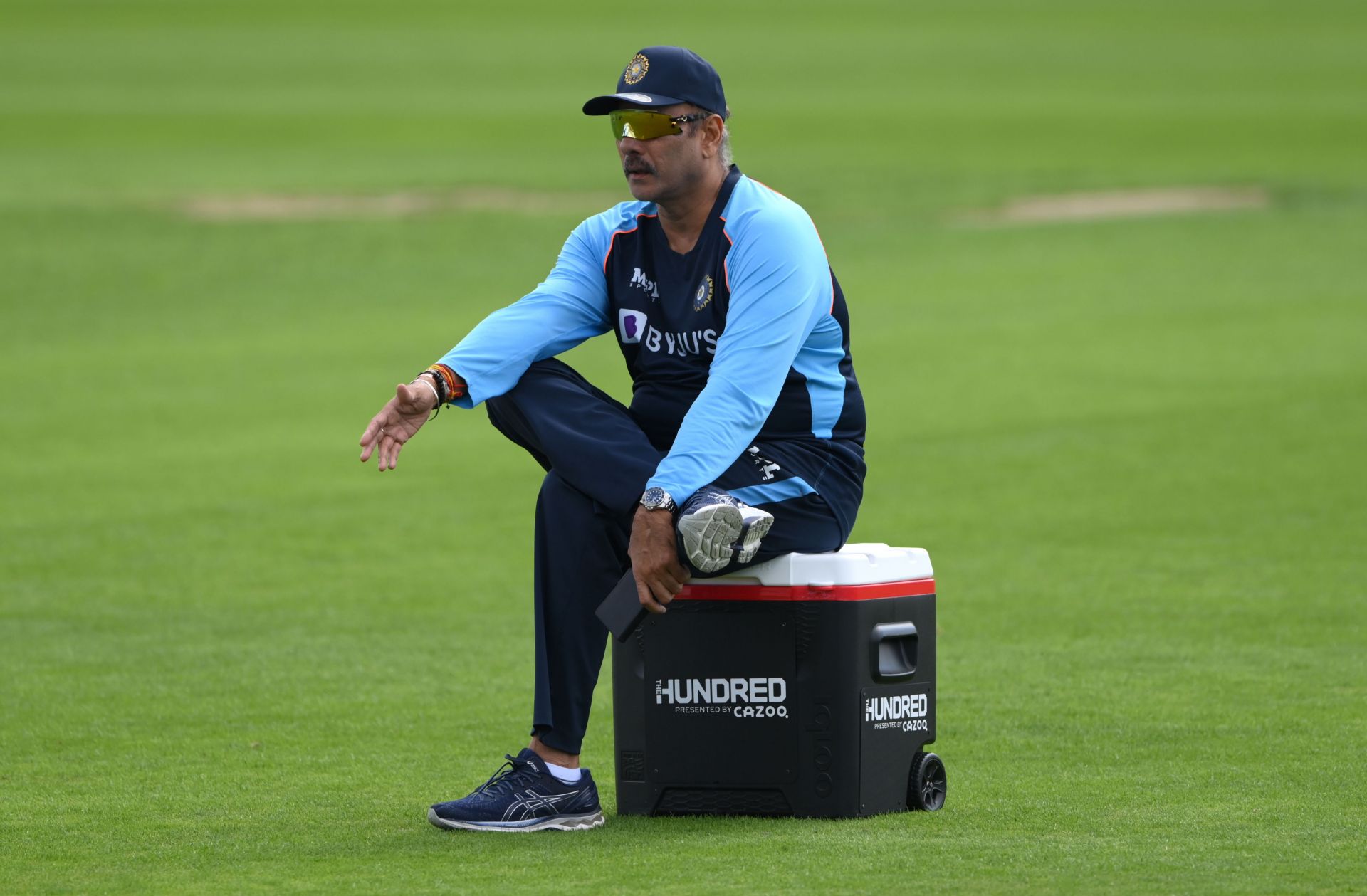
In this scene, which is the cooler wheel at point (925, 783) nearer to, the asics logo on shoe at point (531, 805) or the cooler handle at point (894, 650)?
the cooler handle at point (894, 650)

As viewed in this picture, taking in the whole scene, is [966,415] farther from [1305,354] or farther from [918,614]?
[918,614]

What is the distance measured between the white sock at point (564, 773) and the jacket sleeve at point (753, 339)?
30.0 inches

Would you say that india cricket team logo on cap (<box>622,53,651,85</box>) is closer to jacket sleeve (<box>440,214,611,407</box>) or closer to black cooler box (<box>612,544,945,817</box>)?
jacket sleeve (<box>440,214,611,407</box>)

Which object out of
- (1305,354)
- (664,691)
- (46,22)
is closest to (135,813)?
(664,691)

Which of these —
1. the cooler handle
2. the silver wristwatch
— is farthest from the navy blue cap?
the cooler handle

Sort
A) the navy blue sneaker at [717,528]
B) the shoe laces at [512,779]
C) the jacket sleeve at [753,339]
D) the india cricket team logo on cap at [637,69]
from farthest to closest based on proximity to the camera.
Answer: the india cricket team logo on cap at [637,69] < the shoe laces at [512,779] < the jacket sleeve at [753,339] < the navy blue sneaker at [717,528]

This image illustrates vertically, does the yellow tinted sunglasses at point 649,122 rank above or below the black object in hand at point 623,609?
above

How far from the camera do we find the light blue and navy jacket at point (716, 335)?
4727mm

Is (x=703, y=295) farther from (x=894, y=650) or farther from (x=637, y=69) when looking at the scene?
(x=894, y=650)

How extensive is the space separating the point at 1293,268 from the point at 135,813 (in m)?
17.4

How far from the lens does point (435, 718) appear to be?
20.4ft

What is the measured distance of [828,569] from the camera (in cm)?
477

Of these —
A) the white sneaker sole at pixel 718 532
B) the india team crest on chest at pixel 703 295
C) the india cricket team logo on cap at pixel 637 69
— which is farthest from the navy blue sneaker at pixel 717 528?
the india cricket team logo on cap at pixel 637 69

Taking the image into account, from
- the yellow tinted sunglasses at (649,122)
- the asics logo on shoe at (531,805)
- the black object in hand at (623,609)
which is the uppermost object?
the yellow tinted sunglasses at (649,122)
